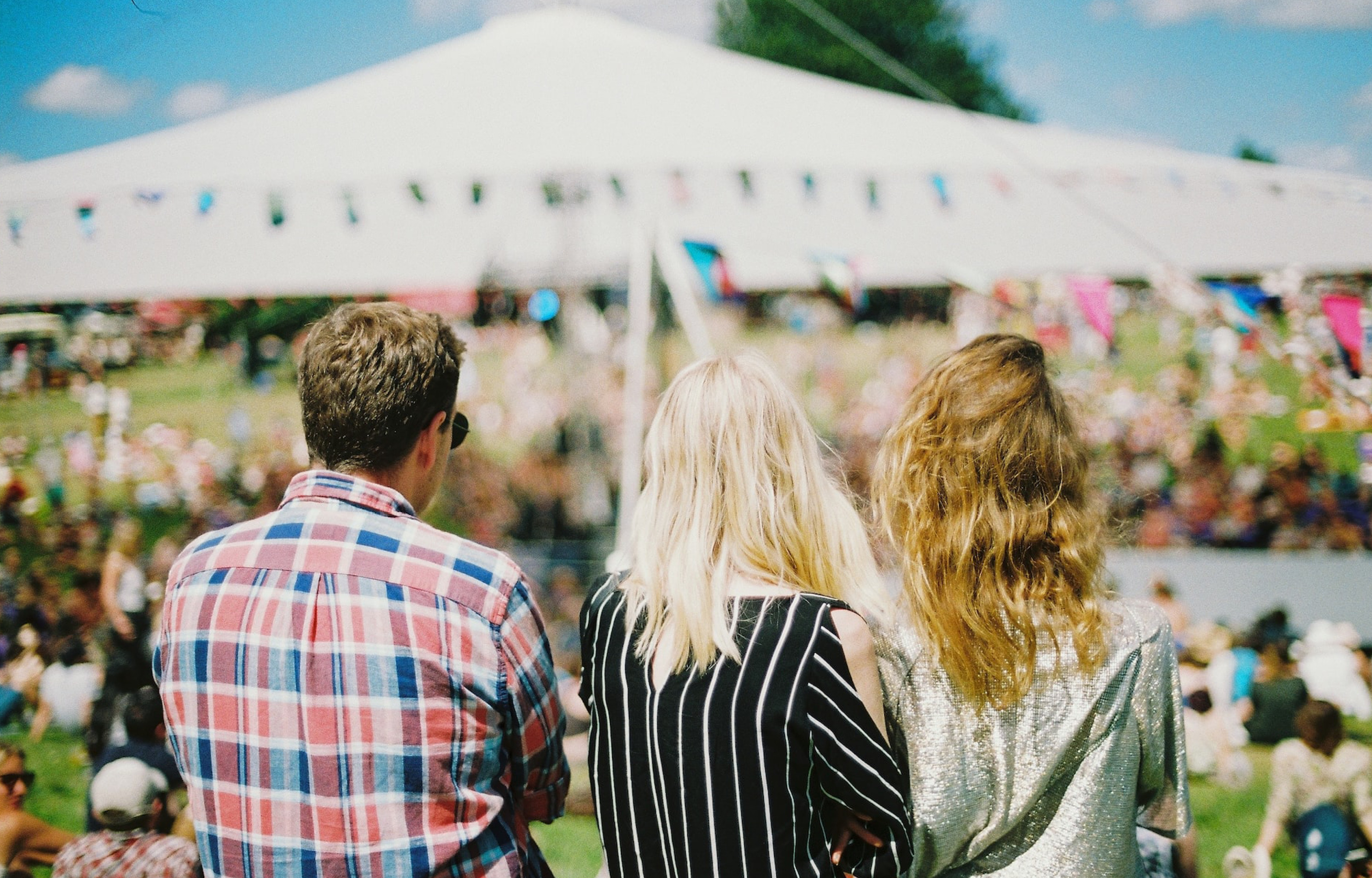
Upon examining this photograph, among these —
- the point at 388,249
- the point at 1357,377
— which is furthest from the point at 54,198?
the point at 1357,377

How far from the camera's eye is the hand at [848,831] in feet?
4.05

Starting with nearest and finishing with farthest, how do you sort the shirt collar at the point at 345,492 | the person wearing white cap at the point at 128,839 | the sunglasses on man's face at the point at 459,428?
the shirt collar at the point at 345,492, the sunglasses on man's face at the point at 459,428, the person wearing white cap at the point at 128,839

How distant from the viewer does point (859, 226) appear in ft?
15.1

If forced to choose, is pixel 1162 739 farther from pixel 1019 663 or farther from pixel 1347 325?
pixel 1347 325

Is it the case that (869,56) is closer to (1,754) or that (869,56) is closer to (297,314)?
(1,754)

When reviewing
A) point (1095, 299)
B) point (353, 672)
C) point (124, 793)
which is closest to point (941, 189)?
point (1095, 299)

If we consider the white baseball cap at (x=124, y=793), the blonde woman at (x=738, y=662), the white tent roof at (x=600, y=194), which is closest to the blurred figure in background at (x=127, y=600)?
the white tent roof at (x=600, y=194)

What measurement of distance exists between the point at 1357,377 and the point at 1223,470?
5.34 meters

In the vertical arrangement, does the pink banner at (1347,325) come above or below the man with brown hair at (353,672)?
above

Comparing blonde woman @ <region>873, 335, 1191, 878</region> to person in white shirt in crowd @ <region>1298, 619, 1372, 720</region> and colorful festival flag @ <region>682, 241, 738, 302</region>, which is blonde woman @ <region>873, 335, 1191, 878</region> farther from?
person in white shirt in crowd @ <region>1298, 619, 1372, 720</region>

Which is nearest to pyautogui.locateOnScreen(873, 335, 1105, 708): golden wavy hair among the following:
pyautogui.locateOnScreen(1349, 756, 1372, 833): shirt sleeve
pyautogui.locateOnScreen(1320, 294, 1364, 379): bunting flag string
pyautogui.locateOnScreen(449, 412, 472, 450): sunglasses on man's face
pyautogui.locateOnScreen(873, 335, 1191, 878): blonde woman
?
pyautogui.locateOnScreen(873, 335, 1191, 878): blonde woman

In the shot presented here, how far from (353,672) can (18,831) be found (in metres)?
2.27

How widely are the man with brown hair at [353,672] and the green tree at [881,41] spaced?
Result: 102ft

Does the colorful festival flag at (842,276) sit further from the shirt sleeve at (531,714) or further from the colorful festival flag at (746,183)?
the shirt sleeve at (531,714)
